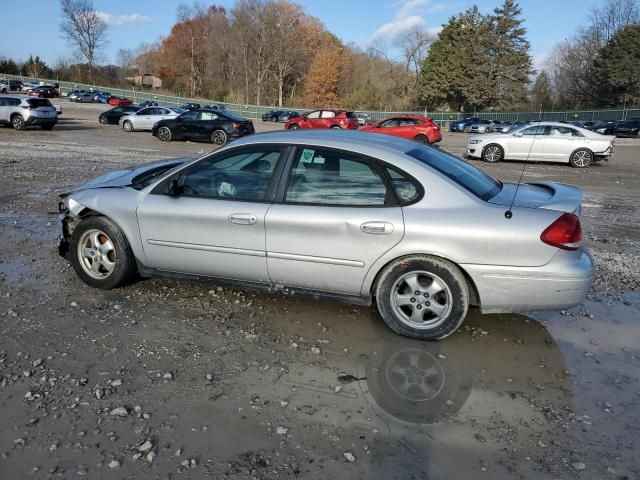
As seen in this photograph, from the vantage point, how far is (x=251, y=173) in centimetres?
452

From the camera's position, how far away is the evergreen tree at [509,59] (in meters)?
65.3

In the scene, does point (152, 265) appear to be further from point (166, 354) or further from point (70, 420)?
point (70, 420)

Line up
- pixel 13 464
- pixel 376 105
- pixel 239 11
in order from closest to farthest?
pixel 13 464 → pixel 376 105 → pixel 239 11

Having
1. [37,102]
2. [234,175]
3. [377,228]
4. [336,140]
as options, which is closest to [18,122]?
[37,102]

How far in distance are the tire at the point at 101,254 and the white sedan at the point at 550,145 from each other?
1558 cm

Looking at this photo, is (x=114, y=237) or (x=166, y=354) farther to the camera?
(x=114, y=237)

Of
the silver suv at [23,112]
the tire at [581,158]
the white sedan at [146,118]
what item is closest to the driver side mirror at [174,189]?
the tire at [581,158]

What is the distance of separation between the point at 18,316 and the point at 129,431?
2.09m

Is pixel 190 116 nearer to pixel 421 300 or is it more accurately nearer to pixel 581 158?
pixel 581 158

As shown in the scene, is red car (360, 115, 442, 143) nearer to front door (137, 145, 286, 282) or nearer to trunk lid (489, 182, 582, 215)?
trunk lid (489, 182, 582, 215)

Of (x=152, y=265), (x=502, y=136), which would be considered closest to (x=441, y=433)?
(x=152, y=265)

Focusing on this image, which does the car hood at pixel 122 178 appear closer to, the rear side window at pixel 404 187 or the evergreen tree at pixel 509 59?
the rear side window at pixel 404 187

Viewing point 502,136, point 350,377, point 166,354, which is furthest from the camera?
point 502,136

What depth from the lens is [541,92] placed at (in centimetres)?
7131
